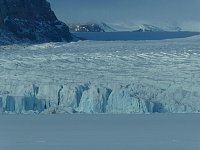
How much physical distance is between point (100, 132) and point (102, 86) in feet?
11.9

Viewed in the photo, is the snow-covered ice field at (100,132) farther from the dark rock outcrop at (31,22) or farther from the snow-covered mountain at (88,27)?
the snow-covered mountain at (88,27)

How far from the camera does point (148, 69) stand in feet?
60.7

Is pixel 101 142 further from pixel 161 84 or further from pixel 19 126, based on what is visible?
pixel 161 84

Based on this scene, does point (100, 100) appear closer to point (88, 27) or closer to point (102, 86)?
point (102, 86)

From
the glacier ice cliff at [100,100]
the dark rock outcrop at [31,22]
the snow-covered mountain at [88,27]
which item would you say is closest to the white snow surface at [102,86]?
the glacier ice cliff at [100,100]

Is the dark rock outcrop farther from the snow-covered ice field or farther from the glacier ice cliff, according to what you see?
the snow-covered ice field

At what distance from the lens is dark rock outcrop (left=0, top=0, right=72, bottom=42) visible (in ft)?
127

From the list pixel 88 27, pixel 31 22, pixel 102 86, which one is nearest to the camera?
pixel 102 86

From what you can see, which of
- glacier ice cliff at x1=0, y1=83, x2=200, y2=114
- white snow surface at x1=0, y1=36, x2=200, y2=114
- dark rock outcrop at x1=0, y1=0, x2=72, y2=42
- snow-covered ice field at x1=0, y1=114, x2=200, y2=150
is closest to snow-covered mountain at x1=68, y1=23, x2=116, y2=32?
dark rock outcrop at x1=0, y1=0, x2=72, y2=42

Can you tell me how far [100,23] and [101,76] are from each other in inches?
2970

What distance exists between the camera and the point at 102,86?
52.4 ft

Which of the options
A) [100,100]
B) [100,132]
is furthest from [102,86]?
[100,132]

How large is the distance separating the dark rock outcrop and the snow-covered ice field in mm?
23861

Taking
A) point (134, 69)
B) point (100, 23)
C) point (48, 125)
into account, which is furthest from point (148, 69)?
point (100, 23)
